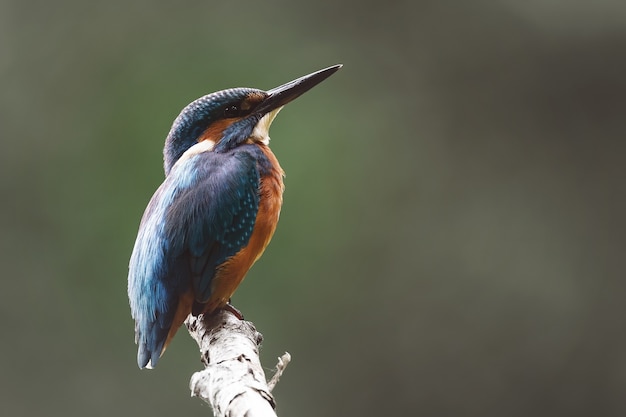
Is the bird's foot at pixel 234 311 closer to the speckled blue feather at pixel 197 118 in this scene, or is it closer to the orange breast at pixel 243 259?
the orange breast at pixel 243 259

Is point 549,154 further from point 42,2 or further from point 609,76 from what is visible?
point 42,2

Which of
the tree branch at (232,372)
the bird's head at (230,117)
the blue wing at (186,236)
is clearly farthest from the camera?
the bird's head at (230,117)

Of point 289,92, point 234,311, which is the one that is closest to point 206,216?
point 234,311

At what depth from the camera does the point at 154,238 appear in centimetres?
184

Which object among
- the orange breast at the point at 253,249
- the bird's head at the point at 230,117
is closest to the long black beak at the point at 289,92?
the bird's head at the point at 230,117

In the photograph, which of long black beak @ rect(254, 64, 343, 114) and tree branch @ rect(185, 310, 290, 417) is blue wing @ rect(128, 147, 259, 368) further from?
long black beak @ rect(254, 64, 343, 114)

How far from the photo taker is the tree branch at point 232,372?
1.26 meters

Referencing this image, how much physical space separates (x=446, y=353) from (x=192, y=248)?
2.80 metres

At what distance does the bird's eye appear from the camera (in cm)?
211

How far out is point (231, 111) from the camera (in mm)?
2113

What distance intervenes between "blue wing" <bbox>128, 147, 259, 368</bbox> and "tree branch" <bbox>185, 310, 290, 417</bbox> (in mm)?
89

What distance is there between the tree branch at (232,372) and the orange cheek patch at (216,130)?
0.44 metres

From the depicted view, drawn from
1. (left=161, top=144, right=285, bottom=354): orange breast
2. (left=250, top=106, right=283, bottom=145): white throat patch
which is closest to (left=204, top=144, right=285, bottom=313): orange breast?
(left=161, top=144, right=285, bottom=354): orange breast

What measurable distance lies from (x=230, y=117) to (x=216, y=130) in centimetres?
5
